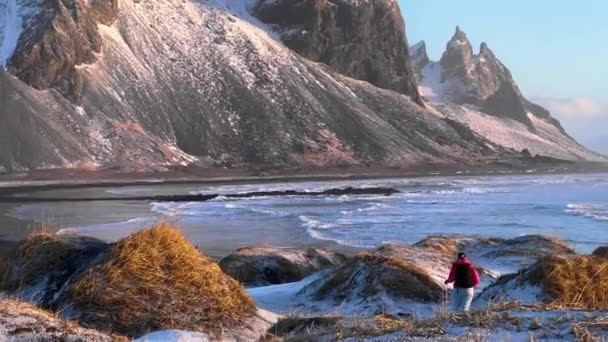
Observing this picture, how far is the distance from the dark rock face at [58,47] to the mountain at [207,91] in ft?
0.58

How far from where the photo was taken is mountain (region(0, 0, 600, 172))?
11338cm

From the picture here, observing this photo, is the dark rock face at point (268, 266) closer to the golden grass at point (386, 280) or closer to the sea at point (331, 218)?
the golden grass at point (386, 280)

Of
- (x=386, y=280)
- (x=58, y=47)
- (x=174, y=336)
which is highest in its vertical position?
(x=58, y=47)

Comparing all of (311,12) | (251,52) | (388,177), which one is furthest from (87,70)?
(311,12)

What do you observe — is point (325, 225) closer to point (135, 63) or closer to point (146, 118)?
point (146, 118)

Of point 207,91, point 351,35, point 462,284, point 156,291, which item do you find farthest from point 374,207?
point 351,35

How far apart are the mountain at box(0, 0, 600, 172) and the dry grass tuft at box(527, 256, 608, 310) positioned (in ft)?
305

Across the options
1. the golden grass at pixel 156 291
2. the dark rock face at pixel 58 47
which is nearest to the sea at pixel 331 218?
the golden grass at pixel 156 291

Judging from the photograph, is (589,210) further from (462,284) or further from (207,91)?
(207,91)

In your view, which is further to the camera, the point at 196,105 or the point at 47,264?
the point at 196,105

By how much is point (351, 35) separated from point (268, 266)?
15459 cm

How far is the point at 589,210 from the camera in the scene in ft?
184

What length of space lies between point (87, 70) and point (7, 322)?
118 meters

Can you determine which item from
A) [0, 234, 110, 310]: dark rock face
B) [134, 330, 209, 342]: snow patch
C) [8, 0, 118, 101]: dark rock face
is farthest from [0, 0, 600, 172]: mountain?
[134, 330, 209, 342]: snow patch
